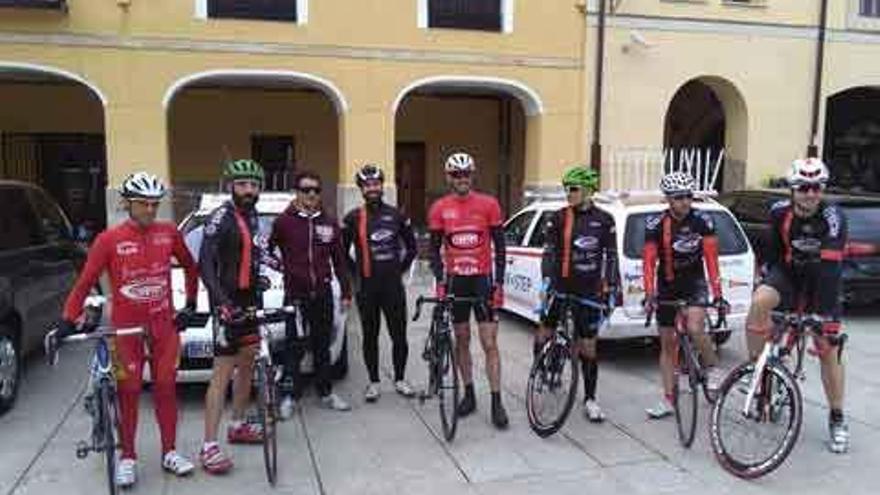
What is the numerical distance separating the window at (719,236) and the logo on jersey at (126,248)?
14.0ft

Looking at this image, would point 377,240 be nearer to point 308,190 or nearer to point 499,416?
point 308,190

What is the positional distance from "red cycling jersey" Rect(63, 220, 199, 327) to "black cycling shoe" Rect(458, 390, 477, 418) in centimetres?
223

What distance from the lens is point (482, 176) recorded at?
63.0 feet

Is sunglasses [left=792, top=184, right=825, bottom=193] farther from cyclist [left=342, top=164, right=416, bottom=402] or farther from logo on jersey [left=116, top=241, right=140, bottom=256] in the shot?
logo on jersey [left=116, top=241, right=140, bottom=256]

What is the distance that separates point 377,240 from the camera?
6.41m

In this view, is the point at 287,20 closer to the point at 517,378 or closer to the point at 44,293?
the point at 44,293

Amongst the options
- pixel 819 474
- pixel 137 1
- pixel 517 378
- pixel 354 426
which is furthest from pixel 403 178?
pixel 819 474

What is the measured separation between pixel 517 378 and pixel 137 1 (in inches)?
351

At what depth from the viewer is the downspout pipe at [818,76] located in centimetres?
1623

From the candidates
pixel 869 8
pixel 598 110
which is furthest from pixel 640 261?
pixel 869 8

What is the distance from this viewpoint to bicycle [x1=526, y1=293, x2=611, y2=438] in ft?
19.1

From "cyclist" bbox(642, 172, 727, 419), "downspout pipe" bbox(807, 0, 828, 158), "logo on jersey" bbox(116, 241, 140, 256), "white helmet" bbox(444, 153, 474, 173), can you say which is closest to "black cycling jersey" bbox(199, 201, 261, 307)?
"logo on jersey" bbox(116, 241, 140, 256)

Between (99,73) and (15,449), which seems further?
(99,73)

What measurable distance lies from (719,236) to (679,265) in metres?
2.10
